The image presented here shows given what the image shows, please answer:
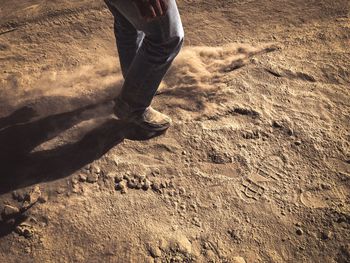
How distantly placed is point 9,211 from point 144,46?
1.16 m

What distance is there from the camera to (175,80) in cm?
254

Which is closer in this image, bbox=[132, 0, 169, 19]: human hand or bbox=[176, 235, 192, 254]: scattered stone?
bbox=[132, 0, 169, 19]: human hand

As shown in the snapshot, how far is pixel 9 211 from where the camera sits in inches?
73.0

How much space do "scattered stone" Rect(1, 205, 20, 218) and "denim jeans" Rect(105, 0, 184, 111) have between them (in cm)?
85

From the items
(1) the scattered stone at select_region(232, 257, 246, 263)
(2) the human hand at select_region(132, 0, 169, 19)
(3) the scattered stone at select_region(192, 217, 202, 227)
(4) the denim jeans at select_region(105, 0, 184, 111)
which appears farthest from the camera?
(3) the scattered stone at select_region(192, 217, 202, 227)

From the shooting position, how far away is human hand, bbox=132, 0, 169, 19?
1.39 metres

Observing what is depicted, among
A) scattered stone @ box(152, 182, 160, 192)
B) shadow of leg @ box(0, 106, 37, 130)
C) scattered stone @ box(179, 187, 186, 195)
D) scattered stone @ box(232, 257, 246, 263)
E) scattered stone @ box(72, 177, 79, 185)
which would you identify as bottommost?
scattered stone @ box(232, 257, 246, 263)

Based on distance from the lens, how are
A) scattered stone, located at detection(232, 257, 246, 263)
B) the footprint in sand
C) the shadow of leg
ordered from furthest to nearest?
1. the shadow of leg
2. the footprint in sand
3. scattered stone, located at detection(232, 257, 246, 263)

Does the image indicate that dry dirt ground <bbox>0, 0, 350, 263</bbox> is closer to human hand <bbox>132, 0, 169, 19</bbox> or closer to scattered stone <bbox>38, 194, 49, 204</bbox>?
scattered stone <bbox>38, 194, 49, 204</bbox>

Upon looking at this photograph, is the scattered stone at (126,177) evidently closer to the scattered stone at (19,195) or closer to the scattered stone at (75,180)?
the scattered stone at (75,180)

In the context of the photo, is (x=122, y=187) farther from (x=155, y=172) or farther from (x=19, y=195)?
(x=19, y=195)

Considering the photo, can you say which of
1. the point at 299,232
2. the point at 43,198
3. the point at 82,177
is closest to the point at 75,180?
the point at 82,177

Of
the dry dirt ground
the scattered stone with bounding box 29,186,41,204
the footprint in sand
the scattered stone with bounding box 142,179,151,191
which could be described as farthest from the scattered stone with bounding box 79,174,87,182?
the footprint in sand

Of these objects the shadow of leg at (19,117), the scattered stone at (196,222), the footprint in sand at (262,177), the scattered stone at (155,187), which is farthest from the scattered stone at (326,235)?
the shadow of leg at (19,117)
